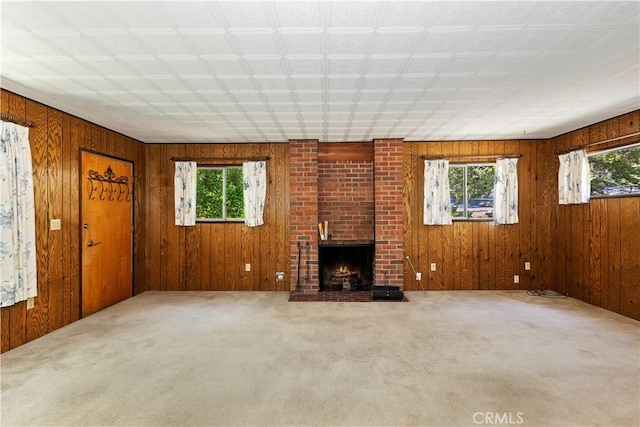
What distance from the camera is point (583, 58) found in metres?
2.40

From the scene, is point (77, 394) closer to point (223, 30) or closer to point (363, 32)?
point (223, 30)

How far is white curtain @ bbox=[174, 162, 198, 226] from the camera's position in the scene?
17.1 ft

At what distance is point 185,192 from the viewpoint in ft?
17.2

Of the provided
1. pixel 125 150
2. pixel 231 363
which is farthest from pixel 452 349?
pixel 125 150

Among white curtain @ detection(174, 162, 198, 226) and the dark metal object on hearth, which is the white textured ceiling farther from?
white curtain @ detection(174, 162, 198, 226)

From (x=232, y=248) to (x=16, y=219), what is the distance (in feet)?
9.02

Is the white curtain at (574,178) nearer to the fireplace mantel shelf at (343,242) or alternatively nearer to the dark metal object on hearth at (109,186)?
the fireplace mantel shelf at (343,242)

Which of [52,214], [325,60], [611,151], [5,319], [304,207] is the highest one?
[325,60]

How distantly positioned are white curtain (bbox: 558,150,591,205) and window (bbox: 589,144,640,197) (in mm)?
89

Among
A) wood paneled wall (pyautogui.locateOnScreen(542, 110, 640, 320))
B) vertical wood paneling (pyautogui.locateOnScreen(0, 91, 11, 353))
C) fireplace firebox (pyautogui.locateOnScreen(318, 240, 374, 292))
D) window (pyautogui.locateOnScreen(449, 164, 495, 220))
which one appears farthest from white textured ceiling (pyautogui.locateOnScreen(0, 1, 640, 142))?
fireplace firebox (pyautogui.locateOnScreen(318, 240, 374, 292))

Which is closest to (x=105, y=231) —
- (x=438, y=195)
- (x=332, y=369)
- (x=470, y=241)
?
(x=332, y=369)

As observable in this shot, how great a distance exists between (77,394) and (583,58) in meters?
4.43

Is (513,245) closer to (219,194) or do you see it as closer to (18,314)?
(219,194)

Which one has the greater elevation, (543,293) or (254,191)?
(254,191)
